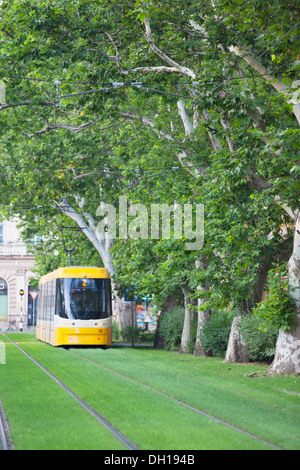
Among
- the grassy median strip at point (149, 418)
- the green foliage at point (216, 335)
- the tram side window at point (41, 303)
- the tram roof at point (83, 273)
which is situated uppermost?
the tram roof at point (83, 273)

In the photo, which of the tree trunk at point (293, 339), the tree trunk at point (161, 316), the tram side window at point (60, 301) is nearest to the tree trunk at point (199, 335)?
the tram side window at point (60, 301)

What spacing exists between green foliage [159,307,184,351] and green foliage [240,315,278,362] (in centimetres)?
832

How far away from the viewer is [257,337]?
Result: 74.4ft

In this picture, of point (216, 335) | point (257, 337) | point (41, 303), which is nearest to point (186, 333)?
point (216, 335)

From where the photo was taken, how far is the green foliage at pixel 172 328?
103 ft

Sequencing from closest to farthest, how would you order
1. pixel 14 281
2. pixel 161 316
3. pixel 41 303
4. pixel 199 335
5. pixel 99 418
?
pixel 99 418, pixel 199 335, pixel 161 316, pixel 41 303, pixel 14 281

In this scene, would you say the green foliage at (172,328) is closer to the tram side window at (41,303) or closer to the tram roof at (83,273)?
the tram roof at (83,273)

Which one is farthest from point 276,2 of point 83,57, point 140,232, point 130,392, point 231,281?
point 140,232

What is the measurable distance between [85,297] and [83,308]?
0.44 metres

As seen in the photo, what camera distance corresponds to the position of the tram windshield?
98.1 ft

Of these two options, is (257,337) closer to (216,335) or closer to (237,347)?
(237,347)

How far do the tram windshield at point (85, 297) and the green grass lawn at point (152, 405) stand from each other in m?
7.60

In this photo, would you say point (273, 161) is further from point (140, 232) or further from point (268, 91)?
point (140, 232)

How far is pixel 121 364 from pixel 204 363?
300 centimetres
